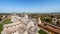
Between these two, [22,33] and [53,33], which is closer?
[22,33]

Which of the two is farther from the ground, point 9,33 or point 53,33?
point 9,33

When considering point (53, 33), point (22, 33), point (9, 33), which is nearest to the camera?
point (22, 33)

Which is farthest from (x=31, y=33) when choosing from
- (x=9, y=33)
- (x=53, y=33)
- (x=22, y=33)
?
(x=53, y=33)

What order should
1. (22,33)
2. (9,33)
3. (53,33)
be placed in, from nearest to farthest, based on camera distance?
(22,33) → (9,33) → (53,33)

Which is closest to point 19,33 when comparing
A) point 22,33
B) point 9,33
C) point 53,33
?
point 22,33

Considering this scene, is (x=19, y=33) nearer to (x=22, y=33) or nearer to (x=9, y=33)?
(x=22, y=33)

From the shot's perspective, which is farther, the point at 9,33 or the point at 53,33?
the point at 53,33

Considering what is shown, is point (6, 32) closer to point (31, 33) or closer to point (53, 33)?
point (31, 33)

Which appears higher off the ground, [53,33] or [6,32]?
[6,32]
